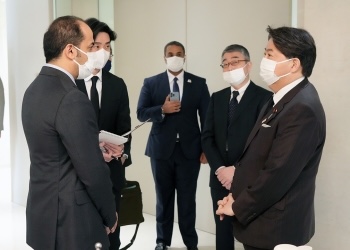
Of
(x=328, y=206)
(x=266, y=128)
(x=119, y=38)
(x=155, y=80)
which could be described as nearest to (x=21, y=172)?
(x=119, y=38)

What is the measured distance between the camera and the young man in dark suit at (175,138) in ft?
13.2

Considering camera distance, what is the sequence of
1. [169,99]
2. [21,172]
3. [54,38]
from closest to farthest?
[54,38]
[169,99]
[21,172]

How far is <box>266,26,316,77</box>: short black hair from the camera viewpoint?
235 centimetres

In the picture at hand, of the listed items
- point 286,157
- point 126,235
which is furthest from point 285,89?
point 126,235

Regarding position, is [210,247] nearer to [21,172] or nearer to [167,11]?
[167,11]

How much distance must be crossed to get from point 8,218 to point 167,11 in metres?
2.83

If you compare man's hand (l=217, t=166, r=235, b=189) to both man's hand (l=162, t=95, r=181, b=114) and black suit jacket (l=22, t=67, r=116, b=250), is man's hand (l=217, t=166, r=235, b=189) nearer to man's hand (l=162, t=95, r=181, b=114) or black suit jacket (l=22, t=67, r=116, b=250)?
man's hand (l=162, t=95, r=181, b=114)

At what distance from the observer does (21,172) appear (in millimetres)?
6055

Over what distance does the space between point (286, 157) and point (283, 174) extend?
8cm

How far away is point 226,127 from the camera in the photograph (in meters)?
3.41

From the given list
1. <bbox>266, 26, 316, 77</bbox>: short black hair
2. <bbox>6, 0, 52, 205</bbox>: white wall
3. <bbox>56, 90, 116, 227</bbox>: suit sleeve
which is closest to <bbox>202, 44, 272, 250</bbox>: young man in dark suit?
<bbox>266, 26, 316, 77</bbox>: short black hair

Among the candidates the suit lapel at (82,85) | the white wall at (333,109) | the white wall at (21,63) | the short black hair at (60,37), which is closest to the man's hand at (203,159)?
the white wall at (333,109)

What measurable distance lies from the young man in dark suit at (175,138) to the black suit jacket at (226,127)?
0.52 m

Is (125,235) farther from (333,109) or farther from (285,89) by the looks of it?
(285,89)
